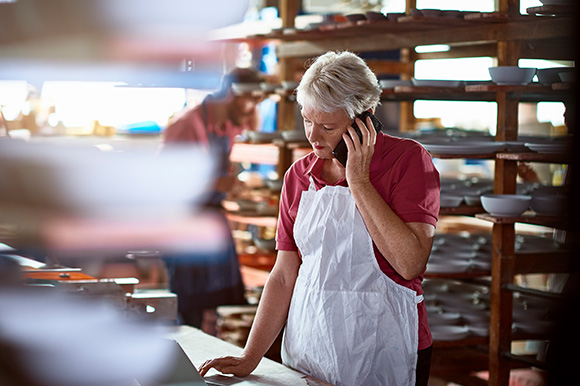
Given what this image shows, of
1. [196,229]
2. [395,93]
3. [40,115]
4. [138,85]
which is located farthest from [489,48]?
[40,115]

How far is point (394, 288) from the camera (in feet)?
6.38

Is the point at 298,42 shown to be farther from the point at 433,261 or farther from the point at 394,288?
the point at 394,288

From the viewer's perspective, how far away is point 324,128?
2006mm

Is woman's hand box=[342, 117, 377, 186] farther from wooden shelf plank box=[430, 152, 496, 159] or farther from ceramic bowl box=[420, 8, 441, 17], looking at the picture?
ceramic bowl box=[420, 8, 441, 17]

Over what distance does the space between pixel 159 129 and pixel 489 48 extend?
2787 millimetres

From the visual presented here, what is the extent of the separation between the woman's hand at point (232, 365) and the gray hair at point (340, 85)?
28.1 inches

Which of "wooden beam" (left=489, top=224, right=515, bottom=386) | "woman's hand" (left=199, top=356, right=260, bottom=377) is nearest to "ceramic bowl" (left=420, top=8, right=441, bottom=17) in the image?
"wooden beam" (left=489, top=224, right=515, bottom=386)

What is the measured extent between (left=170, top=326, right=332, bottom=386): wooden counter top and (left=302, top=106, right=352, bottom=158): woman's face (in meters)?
0.61

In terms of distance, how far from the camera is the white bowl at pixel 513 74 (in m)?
3.17

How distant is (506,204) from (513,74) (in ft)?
1.86

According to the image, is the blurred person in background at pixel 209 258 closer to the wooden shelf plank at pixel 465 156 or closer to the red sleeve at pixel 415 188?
the wooden shelf plank at pixel 465 156

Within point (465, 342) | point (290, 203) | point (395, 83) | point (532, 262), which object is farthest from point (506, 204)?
point (290, 203)

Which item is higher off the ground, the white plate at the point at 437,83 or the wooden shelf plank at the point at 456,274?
the white plate at the point at 437,83

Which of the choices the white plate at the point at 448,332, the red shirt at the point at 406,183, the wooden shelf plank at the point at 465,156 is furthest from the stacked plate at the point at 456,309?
the red shirt at the point at 406,183
